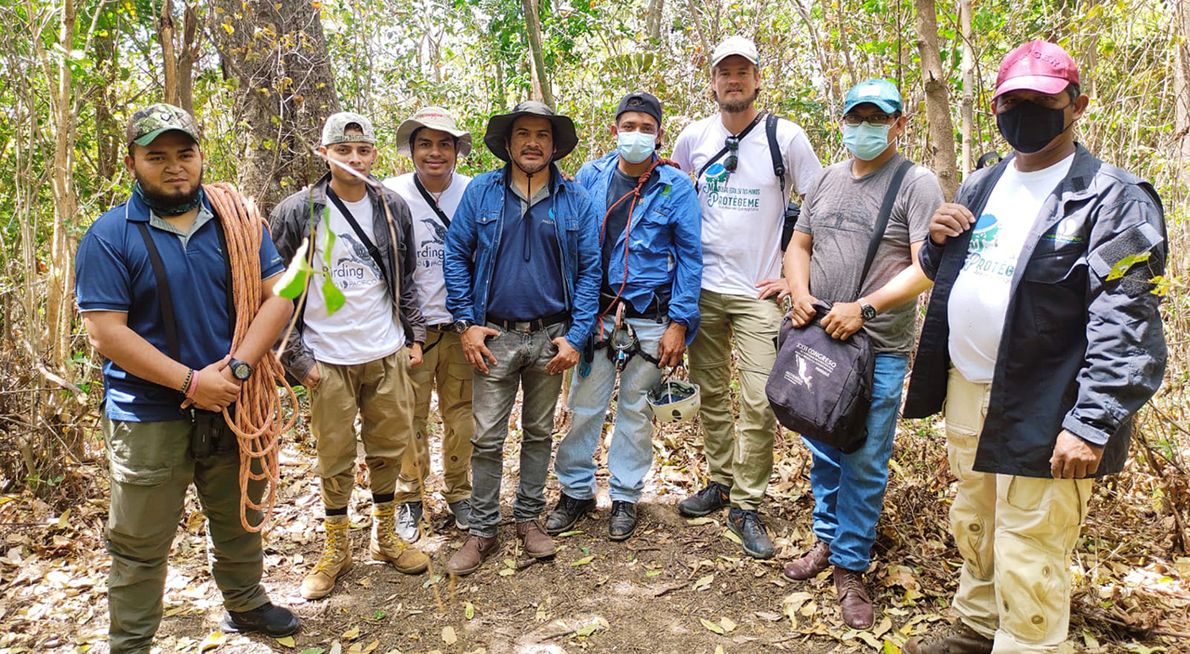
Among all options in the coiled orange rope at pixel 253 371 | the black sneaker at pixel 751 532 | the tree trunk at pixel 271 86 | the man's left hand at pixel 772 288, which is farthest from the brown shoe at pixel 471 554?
the tree trunk at pixel 271 86

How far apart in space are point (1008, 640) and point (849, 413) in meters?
1.05

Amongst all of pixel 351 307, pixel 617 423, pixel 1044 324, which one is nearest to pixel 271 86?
pixel 351 307

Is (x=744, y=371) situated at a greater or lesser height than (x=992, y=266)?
lesser

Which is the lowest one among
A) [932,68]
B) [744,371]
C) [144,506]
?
[144,506]

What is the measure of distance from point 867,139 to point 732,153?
0.86 meters

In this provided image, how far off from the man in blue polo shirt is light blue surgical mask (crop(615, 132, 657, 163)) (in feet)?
6.62

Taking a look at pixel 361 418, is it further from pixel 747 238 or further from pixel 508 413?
pixel 747 238

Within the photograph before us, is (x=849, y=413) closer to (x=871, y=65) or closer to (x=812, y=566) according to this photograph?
(x=812, y=566)

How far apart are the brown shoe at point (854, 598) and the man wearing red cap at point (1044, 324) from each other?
783mm

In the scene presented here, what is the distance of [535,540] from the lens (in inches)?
164

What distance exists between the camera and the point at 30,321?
15.5 ft

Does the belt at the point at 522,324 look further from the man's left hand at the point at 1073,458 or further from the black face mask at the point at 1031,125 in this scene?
the man's left hand at the point at 1073,458

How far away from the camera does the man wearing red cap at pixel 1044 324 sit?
2359mm

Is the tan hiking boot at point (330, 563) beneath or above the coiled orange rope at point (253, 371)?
beneath
